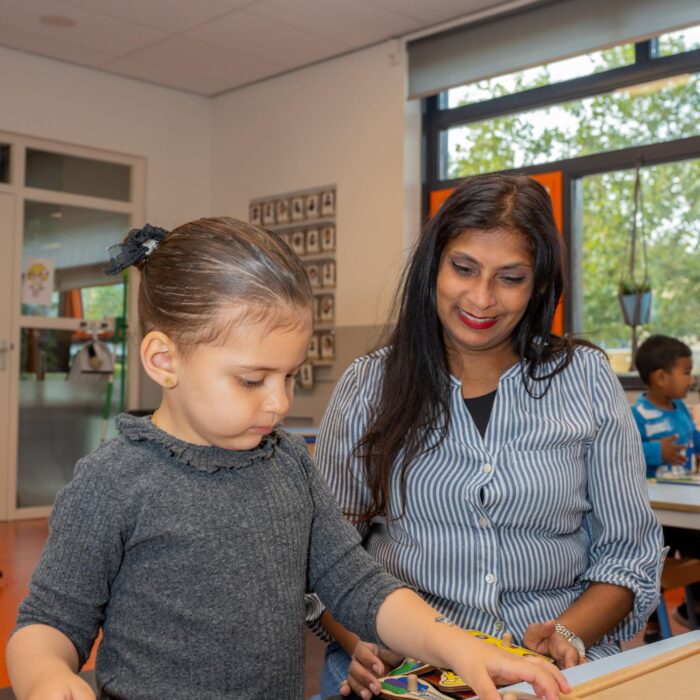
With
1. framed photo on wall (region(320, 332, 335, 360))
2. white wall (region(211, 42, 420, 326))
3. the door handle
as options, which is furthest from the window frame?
the door handle

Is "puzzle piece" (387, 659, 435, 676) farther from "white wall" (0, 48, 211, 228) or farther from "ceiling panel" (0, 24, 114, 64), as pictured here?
"white wall" (0, 48, 211, 228)

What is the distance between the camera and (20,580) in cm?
466

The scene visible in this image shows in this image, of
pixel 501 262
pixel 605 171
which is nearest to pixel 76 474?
pixel 501 262

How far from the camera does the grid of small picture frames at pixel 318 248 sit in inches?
269

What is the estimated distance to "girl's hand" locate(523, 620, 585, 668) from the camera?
1.32 meters

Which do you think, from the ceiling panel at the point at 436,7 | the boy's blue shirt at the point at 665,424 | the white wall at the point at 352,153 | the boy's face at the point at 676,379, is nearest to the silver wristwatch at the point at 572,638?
the boy's blue shirt at the point at 665,424

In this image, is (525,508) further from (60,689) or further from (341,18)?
(341,18)

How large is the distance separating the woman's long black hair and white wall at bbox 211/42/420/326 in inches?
176

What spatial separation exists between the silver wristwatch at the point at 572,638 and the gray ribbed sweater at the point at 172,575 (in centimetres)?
46

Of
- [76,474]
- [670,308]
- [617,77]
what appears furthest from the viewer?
[617,77]

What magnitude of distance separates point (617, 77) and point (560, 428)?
4.48 m

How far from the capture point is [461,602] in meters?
1.50

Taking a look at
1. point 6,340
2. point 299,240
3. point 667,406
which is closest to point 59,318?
point 6,340

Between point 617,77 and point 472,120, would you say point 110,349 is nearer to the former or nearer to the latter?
point 472,120
